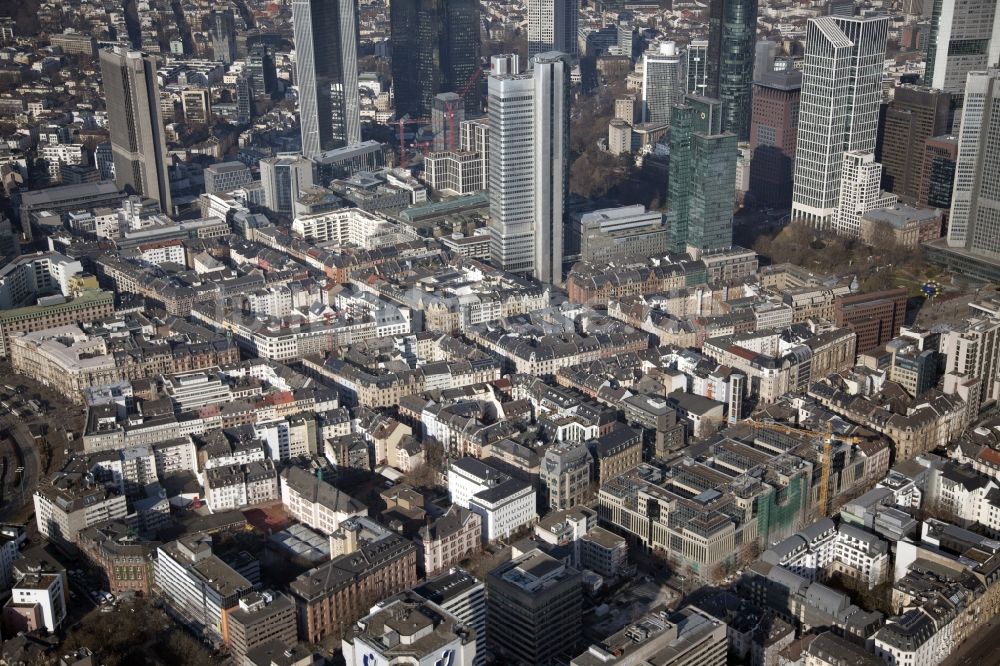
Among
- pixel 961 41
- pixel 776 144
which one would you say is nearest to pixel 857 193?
pixel 776 144

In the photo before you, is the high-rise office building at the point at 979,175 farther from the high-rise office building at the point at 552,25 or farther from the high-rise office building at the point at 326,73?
the high-rise office building at the point at 552,25

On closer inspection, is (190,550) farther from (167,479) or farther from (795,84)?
(795,84)

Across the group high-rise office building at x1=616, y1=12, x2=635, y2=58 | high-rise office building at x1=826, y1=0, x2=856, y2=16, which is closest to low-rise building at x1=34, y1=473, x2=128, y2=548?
high-rise office building at x1=826, y1=0, x2=856, y2=16

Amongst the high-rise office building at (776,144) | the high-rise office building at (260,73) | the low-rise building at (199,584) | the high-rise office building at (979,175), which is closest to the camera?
the low-rise building at (199,584)

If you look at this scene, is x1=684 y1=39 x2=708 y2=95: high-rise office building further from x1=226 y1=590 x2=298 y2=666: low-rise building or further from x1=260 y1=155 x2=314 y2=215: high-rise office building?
x1=226 y1=590 x2=298 y2=666: low-rise building

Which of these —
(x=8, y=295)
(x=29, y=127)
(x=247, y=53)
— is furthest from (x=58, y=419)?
(x=247, y=53)

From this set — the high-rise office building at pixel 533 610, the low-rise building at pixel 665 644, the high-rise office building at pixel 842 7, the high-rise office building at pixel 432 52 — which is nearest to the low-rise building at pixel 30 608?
the high-rise office building at pixel 533 610

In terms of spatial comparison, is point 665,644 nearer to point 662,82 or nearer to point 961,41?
point 961,41
